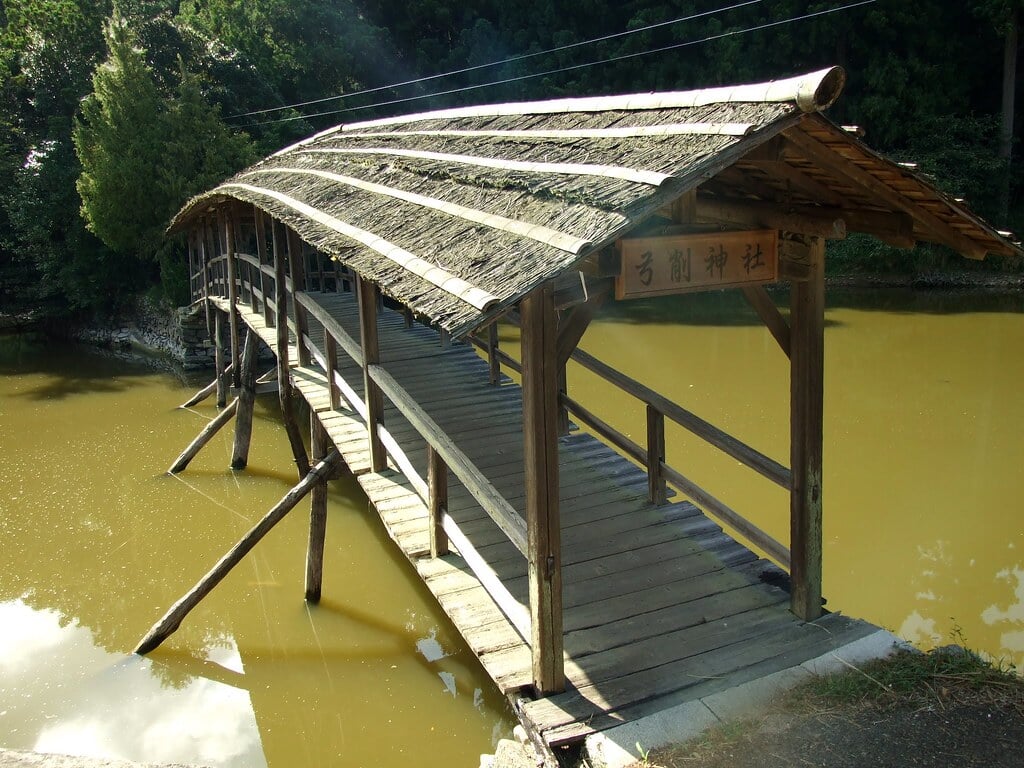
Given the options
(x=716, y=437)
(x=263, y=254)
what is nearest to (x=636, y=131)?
(x=716, y=437)

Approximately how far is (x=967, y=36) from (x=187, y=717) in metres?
22.2

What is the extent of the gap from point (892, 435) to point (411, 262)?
7.99 m

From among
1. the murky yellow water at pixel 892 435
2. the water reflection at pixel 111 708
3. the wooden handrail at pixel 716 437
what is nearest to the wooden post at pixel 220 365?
the murky yellow water at pixel 892 435

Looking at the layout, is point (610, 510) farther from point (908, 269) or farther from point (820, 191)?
point (908, 269)

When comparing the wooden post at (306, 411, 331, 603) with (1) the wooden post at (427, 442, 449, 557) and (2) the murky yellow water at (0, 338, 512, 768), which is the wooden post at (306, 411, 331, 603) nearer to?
(2) the murky yellow water at (0, 338, 512, 768)

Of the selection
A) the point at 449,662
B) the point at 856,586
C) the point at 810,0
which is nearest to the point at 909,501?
the point at 856,586

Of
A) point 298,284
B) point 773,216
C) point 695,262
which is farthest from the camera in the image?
point 298,284

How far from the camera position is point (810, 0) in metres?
20.5

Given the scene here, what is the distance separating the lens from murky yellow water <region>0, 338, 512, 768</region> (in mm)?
5629

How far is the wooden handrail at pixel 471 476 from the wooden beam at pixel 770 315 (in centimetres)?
145

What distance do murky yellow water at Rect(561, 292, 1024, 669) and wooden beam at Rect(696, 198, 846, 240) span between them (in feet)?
10.3

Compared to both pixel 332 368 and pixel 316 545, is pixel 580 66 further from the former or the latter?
pixel 316 545

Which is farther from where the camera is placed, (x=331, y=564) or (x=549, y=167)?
(x=331, y=564)

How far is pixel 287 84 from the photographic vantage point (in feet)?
74.7
